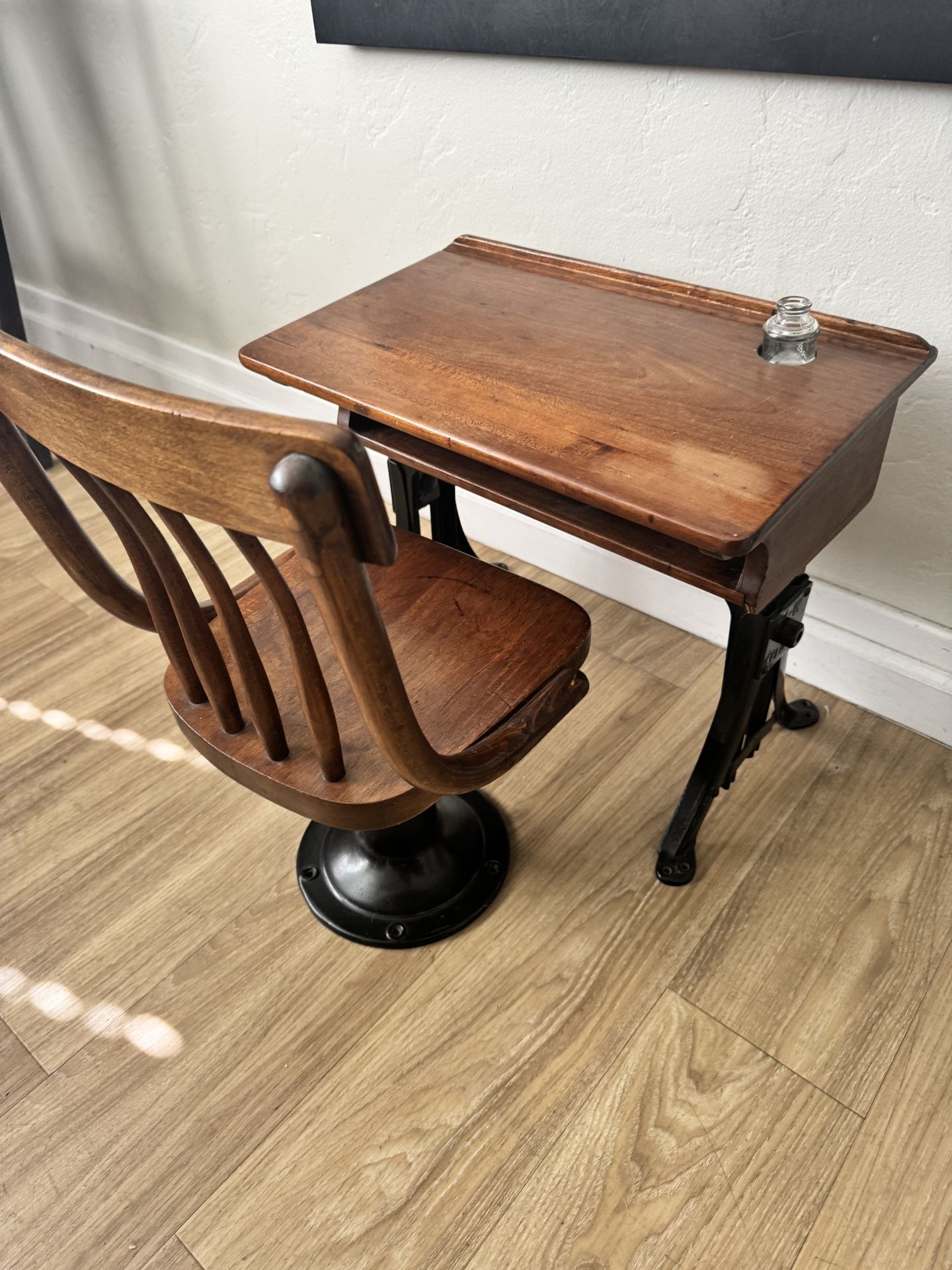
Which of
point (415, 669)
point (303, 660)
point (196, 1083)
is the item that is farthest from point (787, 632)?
point (196, 1083)

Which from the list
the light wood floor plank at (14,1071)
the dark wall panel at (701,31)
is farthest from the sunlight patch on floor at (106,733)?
the dark wall panel at (701,31)

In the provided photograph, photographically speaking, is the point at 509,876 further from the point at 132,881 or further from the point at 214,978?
the point at 132,881

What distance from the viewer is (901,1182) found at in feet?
3.58

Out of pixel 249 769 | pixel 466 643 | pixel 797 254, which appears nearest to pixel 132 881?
pixel 249 769

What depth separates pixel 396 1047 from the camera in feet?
4.11

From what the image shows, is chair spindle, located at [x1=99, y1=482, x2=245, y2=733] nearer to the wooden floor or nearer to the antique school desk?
the antique school desk

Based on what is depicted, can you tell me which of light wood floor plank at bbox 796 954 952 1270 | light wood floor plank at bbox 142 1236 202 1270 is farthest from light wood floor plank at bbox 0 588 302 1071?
light wood floor plank at bbox 796 954 952 1270

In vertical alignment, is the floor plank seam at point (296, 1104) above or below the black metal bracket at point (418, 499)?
below

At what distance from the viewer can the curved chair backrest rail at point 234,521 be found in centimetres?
61

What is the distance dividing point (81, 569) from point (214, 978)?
0.64 metres

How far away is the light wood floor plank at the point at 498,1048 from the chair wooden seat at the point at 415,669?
1.42 feet

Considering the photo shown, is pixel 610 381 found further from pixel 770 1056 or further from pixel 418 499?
pixel 770 1056

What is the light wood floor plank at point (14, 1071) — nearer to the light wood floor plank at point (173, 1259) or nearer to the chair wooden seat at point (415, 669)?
the light wood floor plank at point (173, 1259)

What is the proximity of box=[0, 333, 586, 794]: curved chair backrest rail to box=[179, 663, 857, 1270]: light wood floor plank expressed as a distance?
0.46 m
